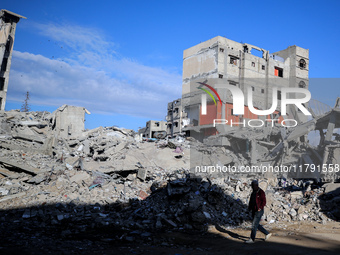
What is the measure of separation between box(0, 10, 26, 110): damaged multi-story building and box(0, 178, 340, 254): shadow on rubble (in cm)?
2599

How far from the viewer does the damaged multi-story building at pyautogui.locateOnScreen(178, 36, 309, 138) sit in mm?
28688

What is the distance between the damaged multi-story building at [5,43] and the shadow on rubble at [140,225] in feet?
85.3

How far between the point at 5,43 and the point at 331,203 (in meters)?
33.2

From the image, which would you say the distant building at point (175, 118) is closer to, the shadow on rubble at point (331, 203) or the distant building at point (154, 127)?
the distant building at point (154, 127)

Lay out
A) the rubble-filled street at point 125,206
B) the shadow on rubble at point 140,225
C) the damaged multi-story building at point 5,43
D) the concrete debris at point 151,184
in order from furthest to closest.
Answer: the damaged multi-story building at point 5,43 → the concrete debris at point 151,184 → the rubble-filled street at point 125,206 → the shadow on rubble at point 140,225

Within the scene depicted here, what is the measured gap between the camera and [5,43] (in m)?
28.7

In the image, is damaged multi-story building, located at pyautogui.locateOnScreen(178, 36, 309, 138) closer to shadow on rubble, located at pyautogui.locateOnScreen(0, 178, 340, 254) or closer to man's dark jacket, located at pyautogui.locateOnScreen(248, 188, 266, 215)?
shadow on rubble, located at pyautogui.locateOnScreen(0, 178, 340, 254)

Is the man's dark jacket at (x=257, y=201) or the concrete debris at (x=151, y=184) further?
the concrete debris at (x=151, y=184)

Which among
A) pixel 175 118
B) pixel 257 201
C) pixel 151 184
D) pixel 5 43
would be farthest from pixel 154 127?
pixel 257 201

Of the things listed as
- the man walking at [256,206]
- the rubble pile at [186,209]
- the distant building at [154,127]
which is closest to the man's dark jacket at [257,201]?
the man walking at [256,206]

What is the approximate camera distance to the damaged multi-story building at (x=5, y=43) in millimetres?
28578

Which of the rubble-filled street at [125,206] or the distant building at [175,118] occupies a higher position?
the distant building at [175,118]

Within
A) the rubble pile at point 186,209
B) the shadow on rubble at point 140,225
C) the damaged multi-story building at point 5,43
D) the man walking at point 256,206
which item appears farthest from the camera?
the damaged multi-story building at point 5,43

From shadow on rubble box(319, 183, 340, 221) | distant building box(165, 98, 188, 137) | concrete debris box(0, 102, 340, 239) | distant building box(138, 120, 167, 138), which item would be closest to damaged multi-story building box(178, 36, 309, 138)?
distant building box(165, 98, 188, 137)
